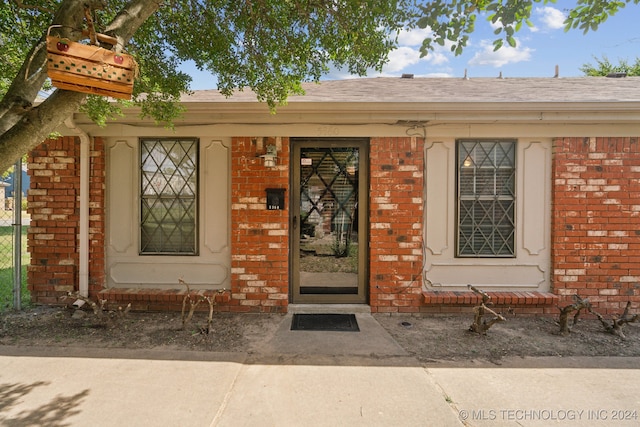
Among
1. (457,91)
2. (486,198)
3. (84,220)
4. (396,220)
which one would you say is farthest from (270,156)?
(457,91)

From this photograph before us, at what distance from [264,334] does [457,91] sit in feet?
14.9

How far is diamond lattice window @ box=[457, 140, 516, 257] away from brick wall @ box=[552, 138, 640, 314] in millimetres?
555

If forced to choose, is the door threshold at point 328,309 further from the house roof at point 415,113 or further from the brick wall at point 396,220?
the house roof at point 415,113

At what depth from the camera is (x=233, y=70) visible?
4027 mm

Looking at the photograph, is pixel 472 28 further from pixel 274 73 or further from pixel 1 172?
pixel 1 172

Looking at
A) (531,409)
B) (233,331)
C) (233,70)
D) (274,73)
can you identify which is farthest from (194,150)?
(531,409)

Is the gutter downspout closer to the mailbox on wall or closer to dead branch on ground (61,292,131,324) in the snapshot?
dead branch on ground (61,292,131,324)

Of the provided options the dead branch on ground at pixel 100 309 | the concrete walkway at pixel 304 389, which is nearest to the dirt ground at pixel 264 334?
the dead branch on ground at pixel 100 309

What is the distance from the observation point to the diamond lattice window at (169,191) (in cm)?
458

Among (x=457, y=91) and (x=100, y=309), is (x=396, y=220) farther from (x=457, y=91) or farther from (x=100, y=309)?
(x=100, y=309)

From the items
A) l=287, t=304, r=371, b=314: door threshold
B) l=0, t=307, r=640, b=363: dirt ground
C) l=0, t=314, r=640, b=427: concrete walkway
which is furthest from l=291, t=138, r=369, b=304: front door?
l=0, t=314, r=640, b=427: concrete walkway

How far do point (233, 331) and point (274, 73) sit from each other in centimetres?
303

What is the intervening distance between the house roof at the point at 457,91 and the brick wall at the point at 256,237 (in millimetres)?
823

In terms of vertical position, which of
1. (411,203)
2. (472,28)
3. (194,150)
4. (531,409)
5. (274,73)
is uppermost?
(472,28)
